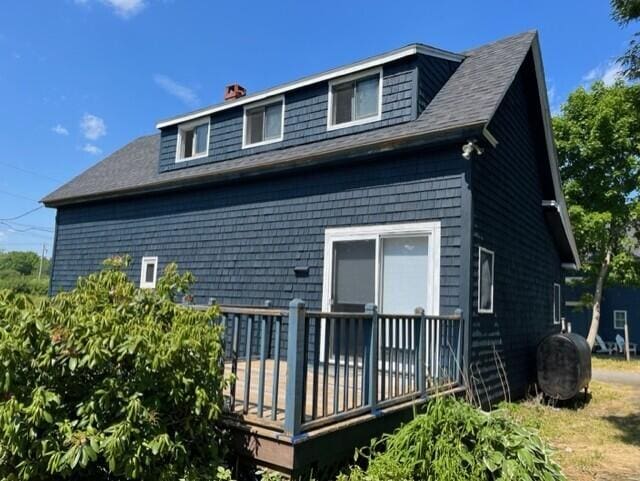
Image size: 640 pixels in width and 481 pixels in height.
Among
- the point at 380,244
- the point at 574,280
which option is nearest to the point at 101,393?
the point at 380,244

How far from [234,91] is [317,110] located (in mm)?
4133

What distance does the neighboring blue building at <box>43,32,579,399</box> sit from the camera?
6.58 m

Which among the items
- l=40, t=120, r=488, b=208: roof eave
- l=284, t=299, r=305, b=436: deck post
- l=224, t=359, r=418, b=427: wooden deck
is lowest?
l=224, t=359, r=418, b=427: wooden deck

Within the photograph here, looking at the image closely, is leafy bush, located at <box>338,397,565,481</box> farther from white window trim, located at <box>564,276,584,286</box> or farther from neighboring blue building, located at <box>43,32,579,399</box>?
white window trim, located at <box>564,276,584,286</box>

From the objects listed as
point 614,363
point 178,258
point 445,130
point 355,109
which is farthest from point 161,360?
point 614,363

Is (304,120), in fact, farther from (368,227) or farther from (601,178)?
(601,178)

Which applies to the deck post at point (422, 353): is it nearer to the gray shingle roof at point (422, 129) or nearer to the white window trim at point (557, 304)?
the gray shingle roof at point (422, 129)

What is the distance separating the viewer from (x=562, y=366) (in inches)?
306

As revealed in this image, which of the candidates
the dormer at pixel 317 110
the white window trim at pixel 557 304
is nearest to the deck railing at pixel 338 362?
the dormer at pixel 317 110

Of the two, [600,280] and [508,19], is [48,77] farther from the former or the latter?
[600,280]

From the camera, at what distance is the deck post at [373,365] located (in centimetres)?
433

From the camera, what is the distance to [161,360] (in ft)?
10.5

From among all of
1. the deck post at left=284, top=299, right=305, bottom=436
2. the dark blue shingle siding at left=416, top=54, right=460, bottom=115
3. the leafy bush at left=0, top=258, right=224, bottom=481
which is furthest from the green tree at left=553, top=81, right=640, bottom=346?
the leafy bush at left=0, top=258, right=224, bottom=481

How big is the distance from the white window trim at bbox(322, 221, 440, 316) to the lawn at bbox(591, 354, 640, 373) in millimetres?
11410
